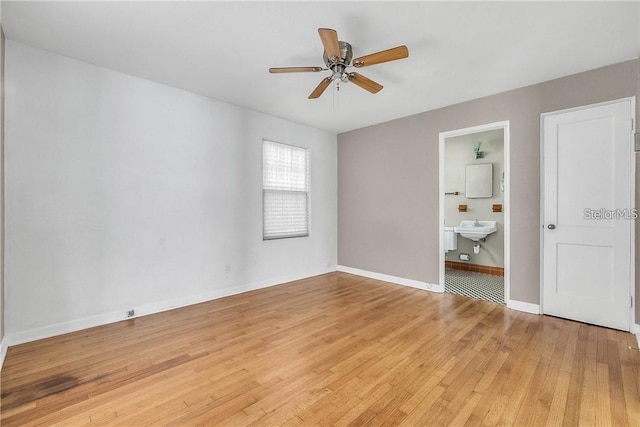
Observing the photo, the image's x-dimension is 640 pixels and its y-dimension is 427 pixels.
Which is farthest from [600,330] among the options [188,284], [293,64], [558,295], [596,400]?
[188,284]

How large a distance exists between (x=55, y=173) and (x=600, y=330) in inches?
225

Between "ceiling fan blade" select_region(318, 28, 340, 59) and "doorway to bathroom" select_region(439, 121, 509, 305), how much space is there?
3.34 meters

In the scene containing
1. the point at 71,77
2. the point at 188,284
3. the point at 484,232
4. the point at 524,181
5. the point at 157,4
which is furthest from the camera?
the point at 484,232

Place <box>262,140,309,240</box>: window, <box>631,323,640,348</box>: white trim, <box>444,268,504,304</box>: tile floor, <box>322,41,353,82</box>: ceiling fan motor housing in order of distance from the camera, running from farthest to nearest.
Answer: <box>262,140,309,240</box>: window → <box>444,268,504,304</box>: tile floor → <box>631,323,640,348</box>: white trim → <box>322,41,353,82</box>: ceiling fan motor housing

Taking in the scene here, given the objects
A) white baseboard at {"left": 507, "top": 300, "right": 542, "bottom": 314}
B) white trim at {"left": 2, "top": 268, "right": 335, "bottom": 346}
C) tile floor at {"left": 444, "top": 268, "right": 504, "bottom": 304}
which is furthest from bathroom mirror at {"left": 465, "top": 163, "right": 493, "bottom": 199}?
white trim at {"left": 2, "top": 268, "right": 335, "bottom": 346}

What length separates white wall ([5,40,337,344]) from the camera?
8.63 ft

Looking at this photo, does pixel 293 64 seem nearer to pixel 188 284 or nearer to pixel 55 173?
pixel 55 173

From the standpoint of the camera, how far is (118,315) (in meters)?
3.13

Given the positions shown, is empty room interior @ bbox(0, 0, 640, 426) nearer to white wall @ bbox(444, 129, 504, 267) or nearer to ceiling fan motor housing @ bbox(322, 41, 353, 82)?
ceiling fan motor housing @ bbox(322, 41, 353, 82)

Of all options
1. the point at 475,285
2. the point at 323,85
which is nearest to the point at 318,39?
the point at 323,85

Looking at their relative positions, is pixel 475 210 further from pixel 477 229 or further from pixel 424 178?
pixel 424 178

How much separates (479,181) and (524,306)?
2702mm

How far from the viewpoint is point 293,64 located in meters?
2.96

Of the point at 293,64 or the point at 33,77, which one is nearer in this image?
the point at 33,77
